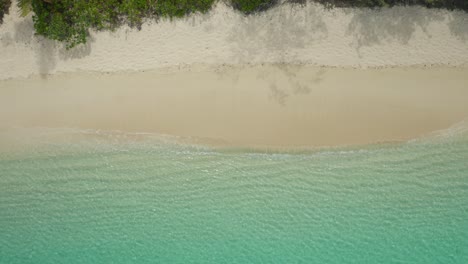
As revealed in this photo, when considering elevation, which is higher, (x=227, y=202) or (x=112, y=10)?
(x=112, y=10)

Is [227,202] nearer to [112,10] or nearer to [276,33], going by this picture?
[276,33]

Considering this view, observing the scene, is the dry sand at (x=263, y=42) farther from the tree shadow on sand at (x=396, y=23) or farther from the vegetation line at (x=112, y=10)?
the vegetation line at (x=112, y=10)

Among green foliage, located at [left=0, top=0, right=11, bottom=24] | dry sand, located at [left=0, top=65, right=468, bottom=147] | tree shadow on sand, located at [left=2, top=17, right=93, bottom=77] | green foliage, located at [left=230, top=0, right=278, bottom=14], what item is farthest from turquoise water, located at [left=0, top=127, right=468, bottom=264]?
green foliage, located at [left=230, top=0, right=278, bottom=14]

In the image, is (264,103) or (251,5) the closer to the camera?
(251,5)

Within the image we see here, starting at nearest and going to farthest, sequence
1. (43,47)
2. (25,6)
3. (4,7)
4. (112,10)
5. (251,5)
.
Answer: (25,6) < (251,5) < (112,10) < (4,7) < (43,47)

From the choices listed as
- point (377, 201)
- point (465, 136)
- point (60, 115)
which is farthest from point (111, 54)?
point (465, 136)

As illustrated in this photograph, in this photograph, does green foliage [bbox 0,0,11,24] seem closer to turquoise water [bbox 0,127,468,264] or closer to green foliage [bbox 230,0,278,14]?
turquoise water [bbox 0,127,468,264]

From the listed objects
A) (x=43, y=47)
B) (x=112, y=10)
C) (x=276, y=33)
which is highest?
(x=112, y=10)

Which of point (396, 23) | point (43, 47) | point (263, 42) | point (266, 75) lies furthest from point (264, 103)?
point (43, 47)
